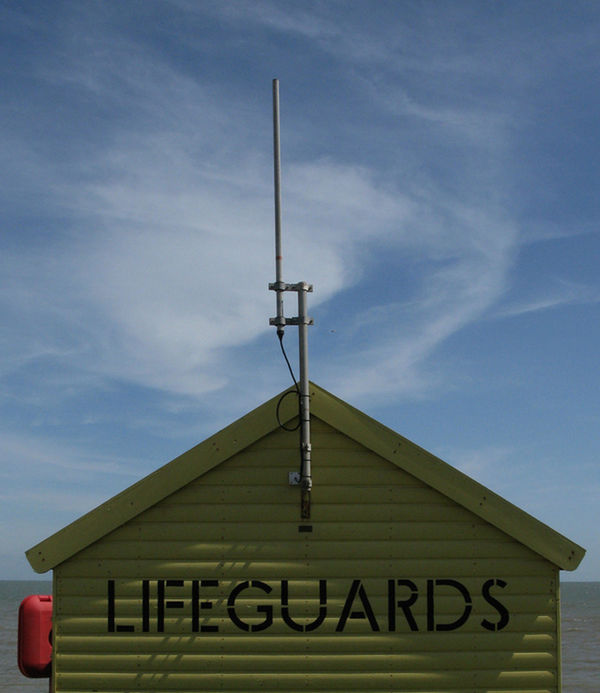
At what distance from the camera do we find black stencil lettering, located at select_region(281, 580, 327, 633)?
9.33 m

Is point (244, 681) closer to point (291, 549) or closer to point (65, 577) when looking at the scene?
point (291, 549)

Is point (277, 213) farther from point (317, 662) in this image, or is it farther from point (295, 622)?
point (317, 662)

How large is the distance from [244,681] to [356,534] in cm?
180

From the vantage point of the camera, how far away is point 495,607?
9.42 m

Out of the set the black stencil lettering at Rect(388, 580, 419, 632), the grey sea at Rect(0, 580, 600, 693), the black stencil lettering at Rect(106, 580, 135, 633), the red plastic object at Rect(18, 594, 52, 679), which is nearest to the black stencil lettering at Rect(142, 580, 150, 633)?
the black stencil lettering at Rect(106, 580, 135, 633)

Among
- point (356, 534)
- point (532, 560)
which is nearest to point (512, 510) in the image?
point (532, 560)

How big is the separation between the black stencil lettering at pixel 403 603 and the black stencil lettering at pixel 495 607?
2.24ft

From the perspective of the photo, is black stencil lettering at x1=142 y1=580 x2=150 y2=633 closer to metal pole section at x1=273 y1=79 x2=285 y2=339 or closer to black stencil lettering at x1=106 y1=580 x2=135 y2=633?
black stencil lettering at x1=106 y1=580 x2=135 y2=633

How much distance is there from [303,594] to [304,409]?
1.83m

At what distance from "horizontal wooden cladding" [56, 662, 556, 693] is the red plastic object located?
30.6 inches

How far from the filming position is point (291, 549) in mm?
9422

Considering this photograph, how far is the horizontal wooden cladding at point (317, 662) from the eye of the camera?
9273 millimetres

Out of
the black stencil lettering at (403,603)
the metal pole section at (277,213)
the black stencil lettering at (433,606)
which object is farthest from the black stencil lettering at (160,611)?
the metal pole section at (277,213)

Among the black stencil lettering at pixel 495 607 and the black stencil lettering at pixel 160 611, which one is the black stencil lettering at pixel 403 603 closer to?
the black stencil lettering at pixel 495 607
